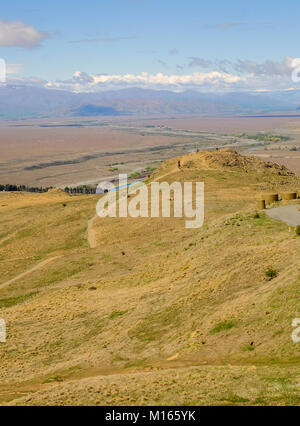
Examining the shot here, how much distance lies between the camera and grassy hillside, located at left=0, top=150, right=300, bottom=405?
701 inches

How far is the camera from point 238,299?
24547 mm

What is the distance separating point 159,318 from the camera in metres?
25.7

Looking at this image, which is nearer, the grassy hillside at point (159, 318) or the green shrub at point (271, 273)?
the grassy hillside at point (159, 318)

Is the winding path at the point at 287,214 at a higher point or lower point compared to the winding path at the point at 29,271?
higher

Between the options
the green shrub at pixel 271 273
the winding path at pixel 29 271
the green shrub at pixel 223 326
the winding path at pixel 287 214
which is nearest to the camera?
the green shrub at pixel 223 326

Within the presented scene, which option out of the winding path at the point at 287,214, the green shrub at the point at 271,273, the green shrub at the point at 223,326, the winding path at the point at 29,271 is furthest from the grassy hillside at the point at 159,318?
the winding path at the point at 287,214

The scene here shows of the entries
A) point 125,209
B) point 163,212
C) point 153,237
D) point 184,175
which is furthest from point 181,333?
point 184,175

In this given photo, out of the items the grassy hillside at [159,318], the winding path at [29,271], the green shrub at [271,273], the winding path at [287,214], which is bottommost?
the winding path at [29,271]

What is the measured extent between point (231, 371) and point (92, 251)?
29.3 m

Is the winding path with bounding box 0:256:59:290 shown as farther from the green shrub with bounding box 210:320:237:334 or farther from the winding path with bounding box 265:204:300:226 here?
the green shrub with bounding box 210:320:237:334

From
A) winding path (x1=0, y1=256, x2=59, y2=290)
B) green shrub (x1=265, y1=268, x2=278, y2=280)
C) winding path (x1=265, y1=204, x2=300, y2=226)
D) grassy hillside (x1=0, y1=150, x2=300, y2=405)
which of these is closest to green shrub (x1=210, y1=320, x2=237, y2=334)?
grassy hillside (x1=0, y1=150, x2=300, y2=405)

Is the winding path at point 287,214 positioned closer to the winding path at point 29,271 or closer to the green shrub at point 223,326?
the green shrub at point 223,326

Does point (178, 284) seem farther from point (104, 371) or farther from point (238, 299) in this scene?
point (104, 371)

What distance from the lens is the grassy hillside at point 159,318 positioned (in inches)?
701
